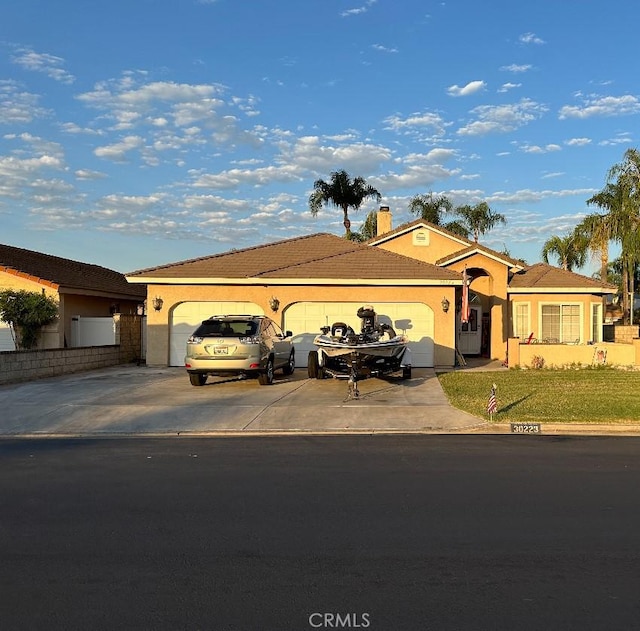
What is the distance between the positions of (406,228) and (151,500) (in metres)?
21.6

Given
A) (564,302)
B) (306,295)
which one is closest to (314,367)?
(306,295)

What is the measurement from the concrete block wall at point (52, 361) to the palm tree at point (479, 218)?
1118 inches

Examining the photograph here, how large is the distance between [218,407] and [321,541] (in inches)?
310

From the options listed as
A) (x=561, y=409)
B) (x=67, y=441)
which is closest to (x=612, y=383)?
(x=561, y=409)

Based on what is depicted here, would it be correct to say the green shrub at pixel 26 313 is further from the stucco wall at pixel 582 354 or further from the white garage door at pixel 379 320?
the stucco wall at pixel 582 354

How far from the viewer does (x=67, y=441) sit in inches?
413

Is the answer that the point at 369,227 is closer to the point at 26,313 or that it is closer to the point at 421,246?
the point at 421,246

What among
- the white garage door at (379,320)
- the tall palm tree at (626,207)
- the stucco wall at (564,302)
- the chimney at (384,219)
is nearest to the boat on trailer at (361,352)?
the white garage door at (379,320)

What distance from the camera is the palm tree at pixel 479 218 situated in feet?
143

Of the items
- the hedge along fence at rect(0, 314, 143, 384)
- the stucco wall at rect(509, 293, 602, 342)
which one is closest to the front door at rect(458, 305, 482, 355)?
the stucco wall at rect(509, 293, 602, 342)

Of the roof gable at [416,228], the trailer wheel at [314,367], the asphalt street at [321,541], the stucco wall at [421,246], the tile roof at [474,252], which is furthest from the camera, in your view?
the stucco wall at [421,246]

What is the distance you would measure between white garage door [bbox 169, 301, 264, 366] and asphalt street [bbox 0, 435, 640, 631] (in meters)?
12.7

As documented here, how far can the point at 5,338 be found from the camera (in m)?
22.4

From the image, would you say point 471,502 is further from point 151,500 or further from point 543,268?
point 543,268
